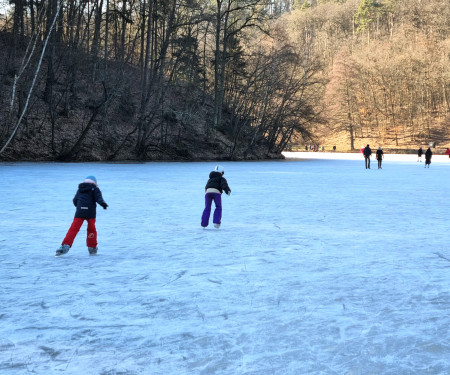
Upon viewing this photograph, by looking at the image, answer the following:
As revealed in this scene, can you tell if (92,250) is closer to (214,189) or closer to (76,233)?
(76,233)

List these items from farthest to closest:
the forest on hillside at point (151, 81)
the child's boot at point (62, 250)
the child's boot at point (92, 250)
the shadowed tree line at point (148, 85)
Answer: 1. the shadowed tree line at point (148, 85)
2. the forest on hillside at point (151, 81)
3. the child's boot at point (92, 250)
4. the child's boot at point (62, 250)

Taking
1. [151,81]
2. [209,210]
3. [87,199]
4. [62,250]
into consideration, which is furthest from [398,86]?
[62,250]

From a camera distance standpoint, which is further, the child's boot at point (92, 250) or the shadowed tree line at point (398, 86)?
the shadowed tree line at point (398, 86)

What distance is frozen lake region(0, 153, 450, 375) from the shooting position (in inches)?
134

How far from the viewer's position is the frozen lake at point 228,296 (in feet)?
11.2

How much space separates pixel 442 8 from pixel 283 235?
3837 inches

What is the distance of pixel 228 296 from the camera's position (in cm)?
486

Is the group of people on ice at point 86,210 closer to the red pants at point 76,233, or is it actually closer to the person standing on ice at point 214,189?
the red pants at point 76,233

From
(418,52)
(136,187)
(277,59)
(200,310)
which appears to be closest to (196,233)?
(200,310)

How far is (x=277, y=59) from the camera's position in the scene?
4009 centimetres

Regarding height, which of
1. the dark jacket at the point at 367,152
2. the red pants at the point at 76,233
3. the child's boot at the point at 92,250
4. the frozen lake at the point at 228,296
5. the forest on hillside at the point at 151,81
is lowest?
the frozen lake at the point at 228,296

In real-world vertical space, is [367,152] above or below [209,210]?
above

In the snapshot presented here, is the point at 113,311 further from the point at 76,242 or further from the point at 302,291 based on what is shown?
the point at 76,242

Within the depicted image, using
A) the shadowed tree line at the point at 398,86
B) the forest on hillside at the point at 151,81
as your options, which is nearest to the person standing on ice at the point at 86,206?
the forest on hillside at the point at 151,81
